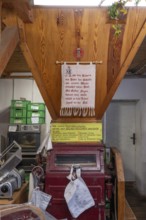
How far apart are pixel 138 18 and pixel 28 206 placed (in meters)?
1.71

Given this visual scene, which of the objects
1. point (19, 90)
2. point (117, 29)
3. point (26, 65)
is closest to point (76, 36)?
point (117, 29)

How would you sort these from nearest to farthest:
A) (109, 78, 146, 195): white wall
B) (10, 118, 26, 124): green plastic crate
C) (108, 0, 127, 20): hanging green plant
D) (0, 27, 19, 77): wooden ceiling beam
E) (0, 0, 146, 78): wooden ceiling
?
(0, 27, 19, 77): wooden ceiling beam
(0, 0, 146, 78): wooden ceiling
(108, 0, 127, 20): hanging green plant
(10, 118, 26, 124): green plastic crate
(109, 78, 146, 195): white wall

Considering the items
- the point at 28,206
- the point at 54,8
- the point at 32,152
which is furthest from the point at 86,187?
the point at 32,152

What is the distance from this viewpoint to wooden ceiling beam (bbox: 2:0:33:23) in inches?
83.3

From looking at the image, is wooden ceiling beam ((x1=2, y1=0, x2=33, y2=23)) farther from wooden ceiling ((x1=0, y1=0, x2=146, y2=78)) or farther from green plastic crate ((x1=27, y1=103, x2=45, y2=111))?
green plastic crate ((x1=27, y1=103, x2=45, y2=111))

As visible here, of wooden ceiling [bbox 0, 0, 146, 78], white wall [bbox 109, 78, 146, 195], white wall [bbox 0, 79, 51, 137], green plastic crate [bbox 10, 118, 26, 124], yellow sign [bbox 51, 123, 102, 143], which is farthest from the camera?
white wall [bbox 109, 78, 146, 195]

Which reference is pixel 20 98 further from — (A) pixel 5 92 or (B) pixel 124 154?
(B) pixel 124 154

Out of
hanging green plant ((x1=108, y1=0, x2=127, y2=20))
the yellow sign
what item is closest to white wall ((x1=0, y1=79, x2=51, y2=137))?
the yellow sign

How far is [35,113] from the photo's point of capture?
5.70 m

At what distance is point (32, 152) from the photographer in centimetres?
553

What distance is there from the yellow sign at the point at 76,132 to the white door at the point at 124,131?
165 inches

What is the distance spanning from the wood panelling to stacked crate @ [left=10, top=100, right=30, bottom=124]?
3125 millimetres

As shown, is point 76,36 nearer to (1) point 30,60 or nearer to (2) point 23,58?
(1) point 30,60

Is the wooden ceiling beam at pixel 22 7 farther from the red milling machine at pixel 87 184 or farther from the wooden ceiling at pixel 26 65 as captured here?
the red milling machine at pixel 87 184
